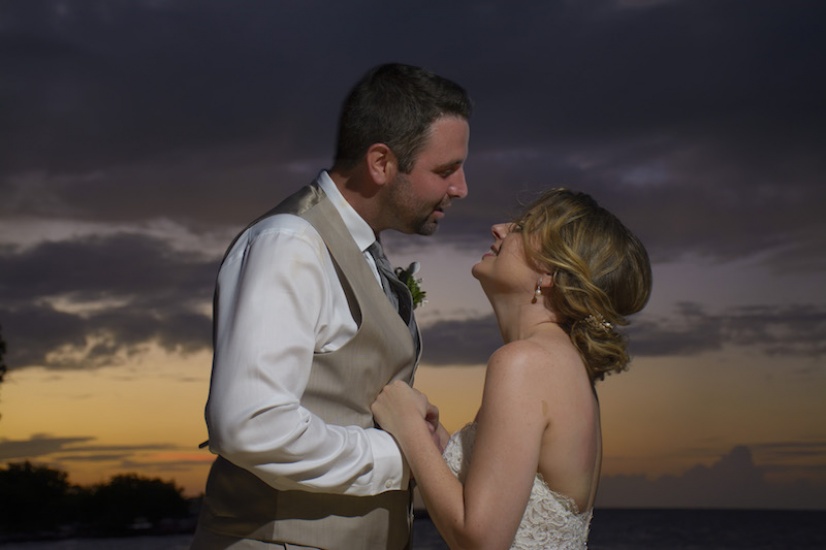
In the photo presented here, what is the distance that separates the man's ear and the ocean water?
39.4 meters

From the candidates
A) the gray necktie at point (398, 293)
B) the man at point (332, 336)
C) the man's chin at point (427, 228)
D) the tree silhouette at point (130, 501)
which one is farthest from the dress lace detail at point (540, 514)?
the tree silhouette at point (130, 501)

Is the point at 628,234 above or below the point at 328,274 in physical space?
above

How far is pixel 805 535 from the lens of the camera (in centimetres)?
5938

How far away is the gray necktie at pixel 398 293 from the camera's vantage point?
11.4ft

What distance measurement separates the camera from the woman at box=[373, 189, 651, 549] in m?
3.22

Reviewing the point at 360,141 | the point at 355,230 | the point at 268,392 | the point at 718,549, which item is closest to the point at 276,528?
the point at 268,392

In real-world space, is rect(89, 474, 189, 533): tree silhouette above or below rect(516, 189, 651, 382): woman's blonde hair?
above

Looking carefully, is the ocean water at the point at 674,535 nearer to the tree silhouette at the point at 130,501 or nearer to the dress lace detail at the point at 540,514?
the tree silhouette at the point at 130,501

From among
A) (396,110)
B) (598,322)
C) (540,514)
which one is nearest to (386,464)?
(540,514)

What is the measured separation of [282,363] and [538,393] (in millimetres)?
842

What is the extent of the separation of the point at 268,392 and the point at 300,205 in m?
0.70

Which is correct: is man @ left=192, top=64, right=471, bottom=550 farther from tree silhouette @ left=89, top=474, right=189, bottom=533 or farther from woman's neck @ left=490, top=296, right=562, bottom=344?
tree silhouette @ left=89, top=474, right=189, bottom=533

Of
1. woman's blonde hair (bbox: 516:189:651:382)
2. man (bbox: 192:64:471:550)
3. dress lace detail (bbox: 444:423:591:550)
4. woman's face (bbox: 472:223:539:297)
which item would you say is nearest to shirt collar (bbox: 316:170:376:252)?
man (bbox: 192:64:471:550)

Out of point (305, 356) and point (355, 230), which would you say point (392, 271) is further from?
point (305, 356)
